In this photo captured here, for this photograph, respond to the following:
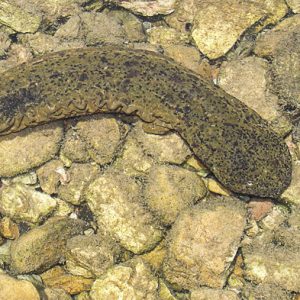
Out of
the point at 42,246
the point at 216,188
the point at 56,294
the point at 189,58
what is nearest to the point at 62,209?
the point at 42,246

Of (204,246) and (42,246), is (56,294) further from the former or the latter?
(204,246)

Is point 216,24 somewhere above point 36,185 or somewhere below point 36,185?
above

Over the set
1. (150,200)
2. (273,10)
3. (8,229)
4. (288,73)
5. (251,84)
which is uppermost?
(273,10)

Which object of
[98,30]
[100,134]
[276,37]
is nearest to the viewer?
[100,134]

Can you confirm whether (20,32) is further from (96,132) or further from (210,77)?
(210,77)

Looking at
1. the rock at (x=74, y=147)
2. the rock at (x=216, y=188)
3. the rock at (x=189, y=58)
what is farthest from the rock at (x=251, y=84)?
the rock at (x=74, y=147)

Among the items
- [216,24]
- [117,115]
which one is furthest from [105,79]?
[216,24]

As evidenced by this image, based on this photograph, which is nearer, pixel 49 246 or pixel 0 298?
pixel 0 298
